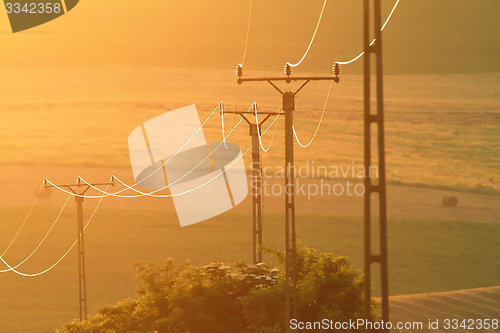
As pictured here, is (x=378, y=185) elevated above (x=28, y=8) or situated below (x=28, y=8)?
below

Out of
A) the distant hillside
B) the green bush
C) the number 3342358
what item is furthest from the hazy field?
the number 3342358

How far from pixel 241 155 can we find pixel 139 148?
21654 mm

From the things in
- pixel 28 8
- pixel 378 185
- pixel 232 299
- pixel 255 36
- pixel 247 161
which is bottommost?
pixel 232 299

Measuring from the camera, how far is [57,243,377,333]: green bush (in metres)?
22.7

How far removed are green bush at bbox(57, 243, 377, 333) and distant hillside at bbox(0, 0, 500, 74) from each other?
291 ft

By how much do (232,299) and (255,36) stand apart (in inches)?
4145

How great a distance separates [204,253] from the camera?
7088 cm

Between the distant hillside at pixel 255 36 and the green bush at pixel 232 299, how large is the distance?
88.8m

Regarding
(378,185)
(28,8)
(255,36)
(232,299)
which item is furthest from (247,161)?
(378,185)

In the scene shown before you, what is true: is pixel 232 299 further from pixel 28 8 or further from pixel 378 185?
pixel 28 8

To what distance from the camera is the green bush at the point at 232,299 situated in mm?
22656

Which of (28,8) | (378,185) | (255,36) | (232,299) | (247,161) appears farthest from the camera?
(28,8)

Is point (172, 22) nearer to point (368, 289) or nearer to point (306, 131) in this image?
point (306, 131)

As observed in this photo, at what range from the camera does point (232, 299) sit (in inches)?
1018
